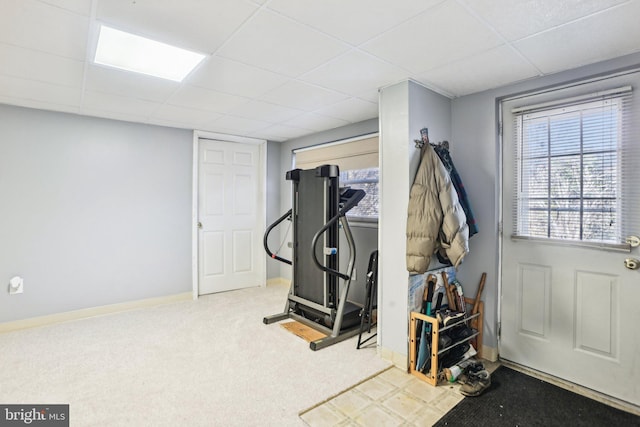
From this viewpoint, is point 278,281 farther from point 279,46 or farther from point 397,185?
point 279,46

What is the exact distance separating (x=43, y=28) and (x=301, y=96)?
5.77 ft

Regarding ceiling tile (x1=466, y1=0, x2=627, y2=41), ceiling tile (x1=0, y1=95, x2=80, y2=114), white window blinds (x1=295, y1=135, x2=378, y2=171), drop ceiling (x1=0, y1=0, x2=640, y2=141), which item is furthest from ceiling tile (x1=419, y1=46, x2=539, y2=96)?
ceiling tile (x1=0, y1=95, x2=80, y2=114)

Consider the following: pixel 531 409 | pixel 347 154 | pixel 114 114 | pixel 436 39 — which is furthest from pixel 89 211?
pixel 531 409

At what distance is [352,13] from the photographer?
5.35 ft

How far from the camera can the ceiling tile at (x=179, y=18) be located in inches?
61.2

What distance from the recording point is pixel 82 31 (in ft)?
5.92

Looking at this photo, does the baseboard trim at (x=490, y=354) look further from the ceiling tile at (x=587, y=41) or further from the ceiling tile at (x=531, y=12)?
the ceiling tile at (x=531, y=12)

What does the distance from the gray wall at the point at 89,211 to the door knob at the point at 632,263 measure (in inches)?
171

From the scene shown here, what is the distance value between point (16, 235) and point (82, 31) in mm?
2566

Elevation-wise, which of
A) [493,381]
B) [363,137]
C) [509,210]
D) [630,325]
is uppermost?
[363,137]

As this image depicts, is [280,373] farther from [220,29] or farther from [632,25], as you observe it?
[632,25]

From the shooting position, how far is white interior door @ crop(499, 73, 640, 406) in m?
2.07

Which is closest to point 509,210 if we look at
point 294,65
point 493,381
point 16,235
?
point 493,381

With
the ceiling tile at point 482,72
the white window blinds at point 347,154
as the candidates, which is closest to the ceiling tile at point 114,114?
the white window blinds at point 347,154
